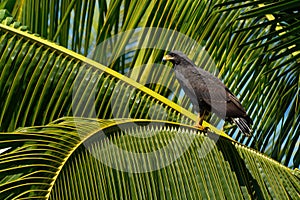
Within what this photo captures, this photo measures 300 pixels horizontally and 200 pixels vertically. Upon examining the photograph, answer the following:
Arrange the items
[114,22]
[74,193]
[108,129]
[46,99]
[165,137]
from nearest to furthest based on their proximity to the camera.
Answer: [74,193], [108,129], [165,137], [46,99], [114,22]

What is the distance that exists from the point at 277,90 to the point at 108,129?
1.95 metres

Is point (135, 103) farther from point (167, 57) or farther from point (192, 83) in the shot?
point (192, 83)

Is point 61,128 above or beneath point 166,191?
above

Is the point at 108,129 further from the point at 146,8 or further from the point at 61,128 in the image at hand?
the point at 146,8

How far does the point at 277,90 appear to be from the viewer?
464 cm

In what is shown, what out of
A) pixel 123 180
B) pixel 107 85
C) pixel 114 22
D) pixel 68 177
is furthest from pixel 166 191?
pixel 114 22

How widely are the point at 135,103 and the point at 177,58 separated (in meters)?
0.98

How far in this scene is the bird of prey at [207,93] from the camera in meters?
4.42

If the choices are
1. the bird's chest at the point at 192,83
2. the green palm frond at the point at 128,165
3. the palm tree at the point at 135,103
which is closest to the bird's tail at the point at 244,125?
the palm tree at the point at 135,103

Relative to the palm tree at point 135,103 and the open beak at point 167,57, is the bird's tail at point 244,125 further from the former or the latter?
the open beak at point 167,57

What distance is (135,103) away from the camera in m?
3.80

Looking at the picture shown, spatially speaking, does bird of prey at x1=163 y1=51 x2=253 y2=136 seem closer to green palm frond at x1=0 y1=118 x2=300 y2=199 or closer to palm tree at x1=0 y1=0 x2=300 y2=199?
palm tree at x1=0 y1=0 x2=300 y2=199

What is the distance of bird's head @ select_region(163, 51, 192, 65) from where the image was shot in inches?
182

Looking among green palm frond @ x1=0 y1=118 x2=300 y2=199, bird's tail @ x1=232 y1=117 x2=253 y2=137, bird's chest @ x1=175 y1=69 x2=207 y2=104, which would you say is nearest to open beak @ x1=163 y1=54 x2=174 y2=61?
bird's chest @ x1=175 y1=69 x2=207 y2=104
